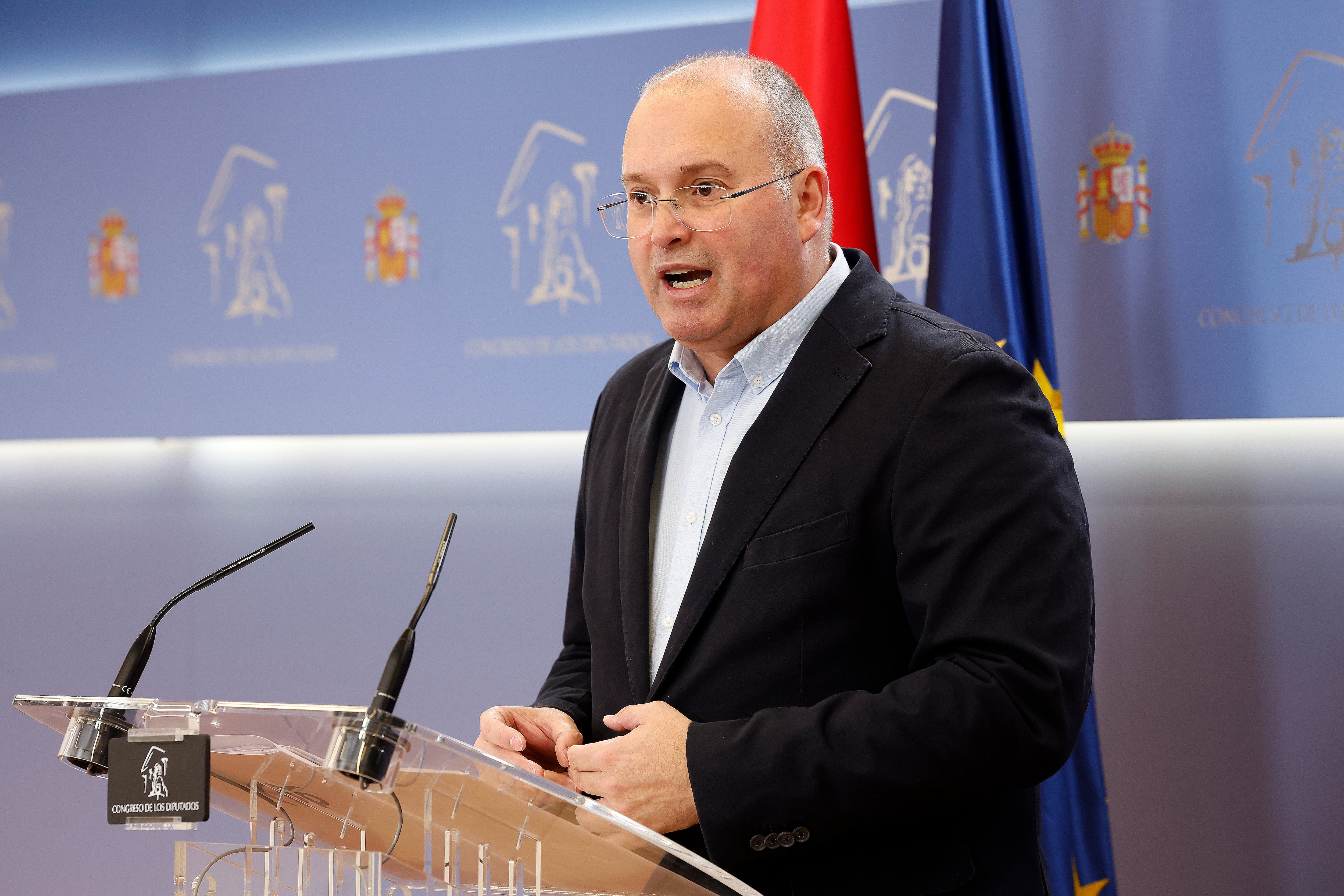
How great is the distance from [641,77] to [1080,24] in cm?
109

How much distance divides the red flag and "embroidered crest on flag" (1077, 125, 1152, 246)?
0.53 meters

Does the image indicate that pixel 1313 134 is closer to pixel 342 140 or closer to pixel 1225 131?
pixel 1225 131

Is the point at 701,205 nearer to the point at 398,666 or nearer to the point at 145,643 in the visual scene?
the point at 398,666

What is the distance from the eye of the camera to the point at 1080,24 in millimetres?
2643

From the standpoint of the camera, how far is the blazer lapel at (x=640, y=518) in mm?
1531

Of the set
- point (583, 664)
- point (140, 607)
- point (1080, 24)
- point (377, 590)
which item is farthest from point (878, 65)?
point (140, 607)

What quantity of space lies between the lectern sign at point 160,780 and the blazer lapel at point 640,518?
1.94 ft

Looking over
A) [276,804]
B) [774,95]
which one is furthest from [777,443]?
[276,804]

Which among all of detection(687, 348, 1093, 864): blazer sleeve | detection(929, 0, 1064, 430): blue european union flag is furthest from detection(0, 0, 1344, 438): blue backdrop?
detection(687, 348, 1093, 864): blazer sleeve

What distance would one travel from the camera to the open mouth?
1547mm

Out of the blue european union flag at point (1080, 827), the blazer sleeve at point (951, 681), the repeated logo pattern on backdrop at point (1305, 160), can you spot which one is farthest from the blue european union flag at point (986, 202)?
the blazer sleeve at point (951, 681)

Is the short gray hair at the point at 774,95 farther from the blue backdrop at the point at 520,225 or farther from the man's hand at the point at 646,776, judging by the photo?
the blue backdrop at the point at 520,225

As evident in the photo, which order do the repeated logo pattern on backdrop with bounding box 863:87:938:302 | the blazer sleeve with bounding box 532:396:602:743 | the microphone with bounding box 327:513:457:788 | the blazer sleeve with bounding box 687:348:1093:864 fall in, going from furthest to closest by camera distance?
the repeated logo pattern on backdrop with bounding box 863:87:938:302, the blazer sleeve with bounding box 532:396:602:743, the blazer sleeve with bounding box 687:348:1093:864, the microphone with bounding box 327:513:457:788

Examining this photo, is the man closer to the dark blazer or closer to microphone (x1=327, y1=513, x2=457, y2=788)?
the dark blazer
